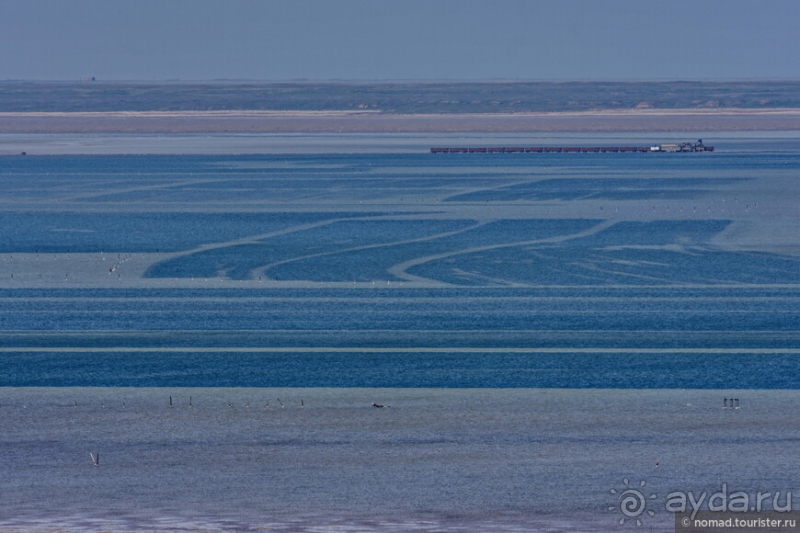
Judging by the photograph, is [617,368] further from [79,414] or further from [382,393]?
[79,414]

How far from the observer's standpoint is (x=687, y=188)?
155ft

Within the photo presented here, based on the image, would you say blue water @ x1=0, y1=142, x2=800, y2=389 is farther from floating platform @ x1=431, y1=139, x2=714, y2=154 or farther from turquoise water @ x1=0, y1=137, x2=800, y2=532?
floating platform @ x1=431, y1=139, x2=714, y2=154

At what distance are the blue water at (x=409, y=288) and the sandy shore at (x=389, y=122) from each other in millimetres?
63683

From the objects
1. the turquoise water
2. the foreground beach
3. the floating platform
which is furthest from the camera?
the floating platform

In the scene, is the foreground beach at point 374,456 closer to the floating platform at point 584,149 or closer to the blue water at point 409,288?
the blue water at point 409,288

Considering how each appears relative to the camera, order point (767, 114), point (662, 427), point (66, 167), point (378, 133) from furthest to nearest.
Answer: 1. point (767, 114)
2. point (378, 133)
3. point (66, 167)
4. point (662, 427)

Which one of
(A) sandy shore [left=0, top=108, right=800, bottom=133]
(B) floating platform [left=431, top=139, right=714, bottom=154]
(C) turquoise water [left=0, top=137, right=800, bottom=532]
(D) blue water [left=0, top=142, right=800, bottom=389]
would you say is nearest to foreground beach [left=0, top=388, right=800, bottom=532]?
(C) turquoise water [left=0, top=137, right=800, bottom=532]

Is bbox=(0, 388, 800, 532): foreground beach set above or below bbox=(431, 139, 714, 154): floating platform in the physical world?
below

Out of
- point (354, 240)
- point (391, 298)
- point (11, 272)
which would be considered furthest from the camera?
point (354, 240)

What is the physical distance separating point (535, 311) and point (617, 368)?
4.45 m

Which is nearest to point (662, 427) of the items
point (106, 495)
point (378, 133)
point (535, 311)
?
point (106, 495)

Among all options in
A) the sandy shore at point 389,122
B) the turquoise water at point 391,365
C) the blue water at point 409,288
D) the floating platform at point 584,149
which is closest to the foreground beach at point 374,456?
the turquoise water at point 391,365

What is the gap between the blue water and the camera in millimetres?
17984

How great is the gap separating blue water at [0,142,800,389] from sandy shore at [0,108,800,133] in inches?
2507
